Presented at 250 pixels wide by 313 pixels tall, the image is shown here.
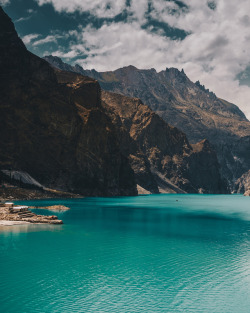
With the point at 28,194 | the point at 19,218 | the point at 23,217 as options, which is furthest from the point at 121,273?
the point at 28,194

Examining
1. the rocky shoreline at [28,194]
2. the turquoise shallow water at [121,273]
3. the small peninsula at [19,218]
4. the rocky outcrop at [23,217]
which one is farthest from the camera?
the rocky shoreline at [28,194]

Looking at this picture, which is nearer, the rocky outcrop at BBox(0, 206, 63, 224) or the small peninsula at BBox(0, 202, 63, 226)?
the small peninsula at BBox(0, 202, 63, 226)

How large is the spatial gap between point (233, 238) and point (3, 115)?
165 m

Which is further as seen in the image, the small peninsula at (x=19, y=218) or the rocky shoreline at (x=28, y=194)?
the rocky shoreline at (x=28, y=194)

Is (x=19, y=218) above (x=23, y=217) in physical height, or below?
below

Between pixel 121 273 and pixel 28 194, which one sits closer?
pixel 121 273

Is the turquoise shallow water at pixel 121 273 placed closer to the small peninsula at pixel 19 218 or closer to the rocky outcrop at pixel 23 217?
the small peninsula at pixel 19 218

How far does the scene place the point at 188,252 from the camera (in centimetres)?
4275

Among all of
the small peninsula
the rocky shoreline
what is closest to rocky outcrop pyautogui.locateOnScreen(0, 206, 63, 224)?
the small peninsula

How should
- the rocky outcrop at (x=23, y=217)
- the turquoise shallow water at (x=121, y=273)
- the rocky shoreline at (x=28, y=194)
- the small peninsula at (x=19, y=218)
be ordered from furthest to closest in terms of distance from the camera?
the rocky shoreline at (x=28, y=194) < the rocky outcrop at (x=23, y=217) < the small peninsula at (x=19, y=218) < the turquoise shallow water at (x=121, y=273)

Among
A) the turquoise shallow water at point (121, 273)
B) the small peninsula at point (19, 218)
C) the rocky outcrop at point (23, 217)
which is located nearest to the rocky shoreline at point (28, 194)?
the small peninsula at point (19, 218)

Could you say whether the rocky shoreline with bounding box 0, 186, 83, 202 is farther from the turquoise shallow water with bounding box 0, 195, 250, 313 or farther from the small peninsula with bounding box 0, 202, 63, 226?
the turquoise shallow water with bounding box 0, 195, 250, 313

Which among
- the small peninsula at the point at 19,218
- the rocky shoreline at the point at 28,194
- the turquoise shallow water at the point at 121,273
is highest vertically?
the rocky shoreline at the point at 28,194

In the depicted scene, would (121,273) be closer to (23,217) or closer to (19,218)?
(19,218)
